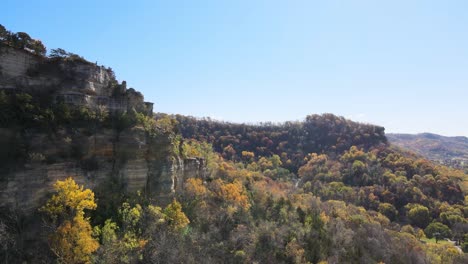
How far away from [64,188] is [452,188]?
106m

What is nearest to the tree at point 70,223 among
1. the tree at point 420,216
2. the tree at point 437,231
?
the tree at point 437,231

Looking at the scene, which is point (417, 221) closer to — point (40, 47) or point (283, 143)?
point (283, 143)

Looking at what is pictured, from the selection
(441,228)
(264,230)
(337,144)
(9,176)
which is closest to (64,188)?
(9,176)

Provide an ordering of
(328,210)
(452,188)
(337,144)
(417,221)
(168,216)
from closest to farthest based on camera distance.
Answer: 1. (168,216)
2. (328,210)
3. (417,221)
4. (452,188)
5. (337,144)

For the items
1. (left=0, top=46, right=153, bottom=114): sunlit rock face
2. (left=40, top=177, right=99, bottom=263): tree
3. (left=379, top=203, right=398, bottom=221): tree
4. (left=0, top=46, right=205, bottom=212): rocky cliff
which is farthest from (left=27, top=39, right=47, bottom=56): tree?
(left=379, top=203, right=398, bottom=221): tree

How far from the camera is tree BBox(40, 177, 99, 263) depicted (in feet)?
79.7

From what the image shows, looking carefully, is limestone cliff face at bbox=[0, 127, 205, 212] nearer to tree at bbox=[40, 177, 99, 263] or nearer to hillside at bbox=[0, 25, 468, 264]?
hillside at bbox=[0, 25, 468, 264]

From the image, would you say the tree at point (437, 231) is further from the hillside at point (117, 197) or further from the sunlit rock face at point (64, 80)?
the sunlit rock face at point (64, 80)

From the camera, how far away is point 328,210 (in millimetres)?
65750

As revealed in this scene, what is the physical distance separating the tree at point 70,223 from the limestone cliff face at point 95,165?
57.7 inches

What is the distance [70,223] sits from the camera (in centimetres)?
2556

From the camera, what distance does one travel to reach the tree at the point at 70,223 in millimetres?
24281

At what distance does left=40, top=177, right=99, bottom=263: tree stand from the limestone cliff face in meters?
1.47

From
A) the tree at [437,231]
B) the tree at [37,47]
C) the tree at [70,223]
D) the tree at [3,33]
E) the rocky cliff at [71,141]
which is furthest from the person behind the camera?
the tree at [437,231]
